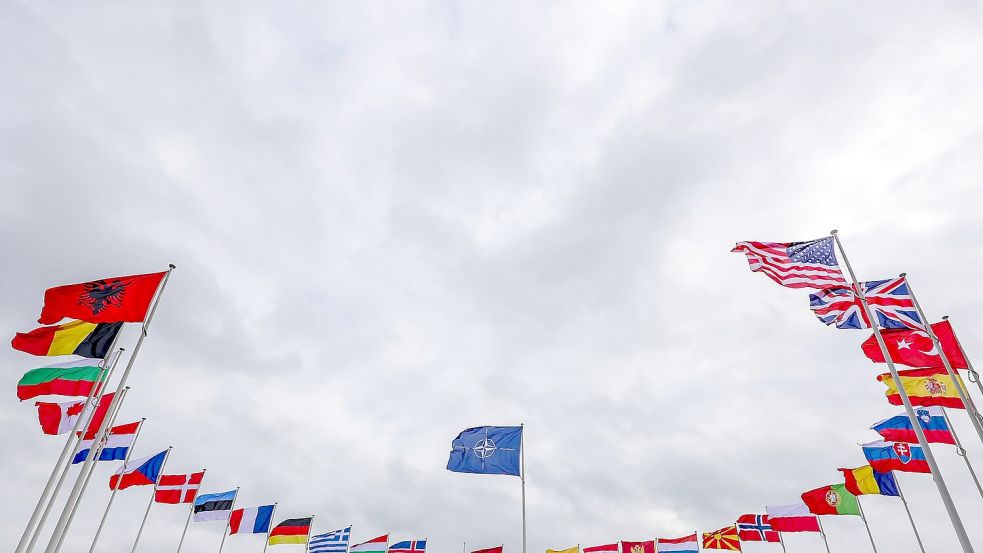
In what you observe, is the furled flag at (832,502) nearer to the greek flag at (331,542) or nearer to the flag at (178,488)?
the greek flag at (331,542)

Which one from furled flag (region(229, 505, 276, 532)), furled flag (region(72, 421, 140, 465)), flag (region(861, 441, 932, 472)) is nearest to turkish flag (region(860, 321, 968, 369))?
flag (region(861, 441, 932, 472))

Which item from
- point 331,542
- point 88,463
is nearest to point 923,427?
point 88,463

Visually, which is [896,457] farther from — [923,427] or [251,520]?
[251,520]

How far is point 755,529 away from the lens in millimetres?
51312

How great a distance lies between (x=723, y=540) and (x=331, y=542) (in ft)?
122

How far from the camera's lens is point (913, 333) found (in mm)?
22562

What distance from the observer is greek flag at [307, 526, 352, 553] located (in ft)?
157

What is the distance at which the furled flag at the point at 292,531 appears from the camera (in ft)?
153

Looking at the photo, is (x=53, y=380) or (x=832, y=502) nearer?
(x=53, y=380)

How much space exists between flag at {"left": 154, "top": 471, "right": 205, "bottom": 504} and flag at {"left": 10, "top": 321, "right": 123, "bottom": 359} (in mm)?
27764

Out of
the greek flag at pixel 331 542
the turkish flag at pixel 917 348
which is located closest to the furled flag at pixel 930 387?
the turkish flag at pixel 917 348

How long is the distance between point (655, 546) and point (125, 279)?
45871 mm

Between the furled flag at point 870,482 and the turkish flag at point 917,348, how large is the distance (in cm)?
1967

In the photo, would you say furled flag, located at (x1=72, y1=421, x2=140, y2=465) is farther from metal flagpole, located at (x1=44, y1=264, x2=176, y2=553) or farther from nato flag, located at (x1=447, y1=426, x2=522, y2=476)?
nato flag, located at (x1=447, y1=426, x2=522, y2=476)
